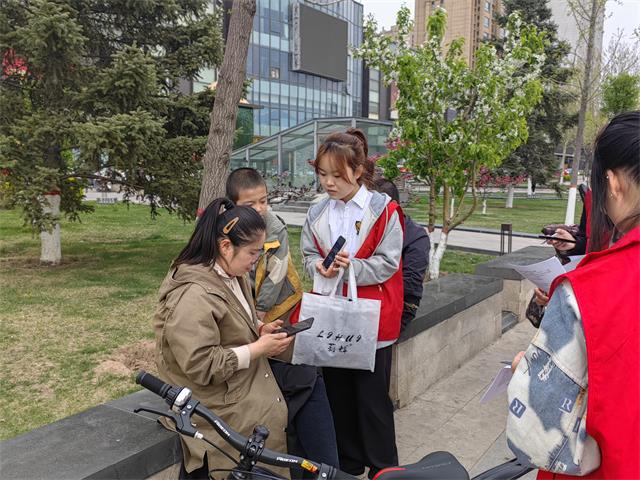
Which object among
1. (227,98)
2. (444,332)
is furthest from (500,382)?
(227,98)

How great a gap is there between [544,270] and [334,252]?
3.28 ft

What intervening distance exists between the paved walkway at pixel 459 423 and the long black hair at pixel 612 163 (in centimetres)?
232

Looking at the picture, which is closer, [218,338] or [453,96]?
[218,338]

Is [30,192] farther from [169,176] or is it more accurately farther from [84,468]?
[84,468]

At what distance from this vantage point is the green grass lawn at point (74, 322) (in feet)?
14.1

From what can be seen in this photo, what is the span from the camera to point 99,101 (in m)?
8.39

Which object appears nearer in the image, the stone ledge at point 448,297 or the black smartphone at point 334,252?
the black smartphone at point 334,252

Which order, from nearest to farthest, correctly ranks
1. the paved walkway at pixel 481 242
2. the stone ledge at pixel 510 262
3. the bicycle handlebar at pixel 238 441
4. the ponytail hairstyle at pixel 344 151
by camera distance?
the bicycle handlebar at pixel 238 441 < the ponytail hairstyle at pixel 344 151 < the stone ledge at pixel 510 262 < the paved walkway at pixel 481 242

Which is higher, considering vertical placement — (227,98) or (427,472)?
(227,98)

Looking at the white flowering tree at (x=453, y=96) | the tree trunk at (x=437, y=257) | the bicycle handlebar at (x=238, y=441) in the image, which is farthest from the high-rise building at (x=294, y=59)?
the bicycle handlebar at (x=238, y=441)

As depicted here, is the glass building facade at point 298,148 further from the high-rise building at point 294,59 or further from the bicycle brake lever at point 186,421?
the high-rise building at point 294,59

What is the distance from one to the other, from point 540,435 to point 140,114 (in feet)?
26.0

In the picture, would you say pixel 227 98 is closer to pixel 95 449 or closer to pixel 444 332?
pixel 444 332

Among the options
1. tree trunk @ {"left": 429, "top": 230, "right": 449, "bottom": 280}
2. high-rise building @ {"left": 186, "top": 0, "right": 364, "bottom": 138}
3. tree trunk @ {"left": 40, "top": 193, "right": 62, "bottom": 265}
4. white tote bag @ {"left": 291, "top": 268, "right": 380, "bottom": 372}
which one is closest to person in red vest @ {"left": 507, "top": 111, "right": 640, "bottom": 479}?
white tote bag @ {"left": 291, "top": 268, "right": 380, "bottom": 372}
